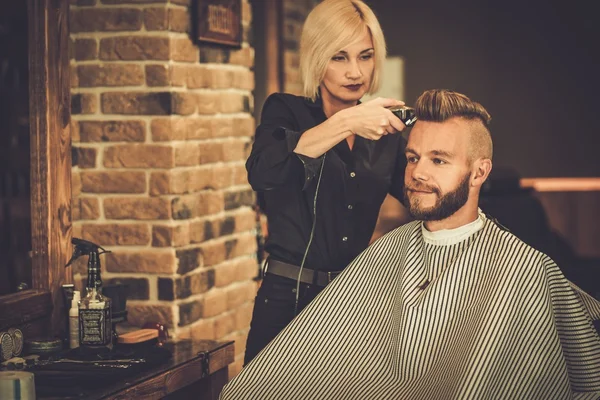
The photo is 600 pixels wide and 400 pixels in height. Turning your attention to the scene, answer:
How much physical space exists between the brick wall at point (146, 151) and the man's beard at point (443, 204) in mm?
825

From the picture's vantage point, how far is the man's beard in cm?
218

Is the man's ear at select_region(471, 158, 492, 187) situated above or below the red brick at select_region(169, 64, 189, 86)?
below

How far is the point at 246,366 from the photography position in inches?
90.4

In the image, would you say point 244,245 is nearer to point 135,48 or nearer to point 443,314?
point 135,48

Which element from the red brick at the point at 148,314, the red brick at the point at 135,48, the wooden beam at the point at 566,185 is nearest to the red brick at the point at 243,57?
the red brick at the point at 135,48

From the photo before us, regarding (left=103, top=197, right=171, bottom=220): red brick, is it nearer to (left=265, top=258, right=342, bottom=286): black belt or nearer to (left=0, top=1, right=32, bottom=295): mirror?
(left=0, top=1, right=32, bottom=295): mirror

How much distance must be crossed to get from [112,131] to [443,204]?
1.08 m

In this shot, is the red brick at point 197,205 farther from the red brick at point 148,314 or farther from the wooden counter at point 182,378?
the wooden counter at point 182,378

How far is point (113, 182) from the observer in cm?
274

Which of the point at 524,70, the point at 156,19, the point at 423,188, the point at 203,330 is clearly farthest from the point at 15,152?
the point at 524,70

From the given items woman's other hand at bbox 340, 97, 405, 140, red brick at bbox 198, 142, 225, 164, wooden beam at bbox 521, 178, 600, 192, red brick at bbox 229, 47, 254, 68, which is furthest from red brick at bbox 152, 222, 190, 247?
wooden beam at bbox 521, 178, 600, 192

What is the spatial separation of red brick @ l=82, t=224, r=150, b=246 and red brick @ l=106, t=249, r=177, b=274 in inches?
1.3

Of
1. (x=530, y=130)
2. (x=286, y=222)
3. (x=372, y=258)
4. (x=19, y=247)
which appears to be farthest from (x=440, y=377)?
(x=530, y=130)

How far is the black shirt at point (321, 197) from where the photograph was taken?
240 cm
